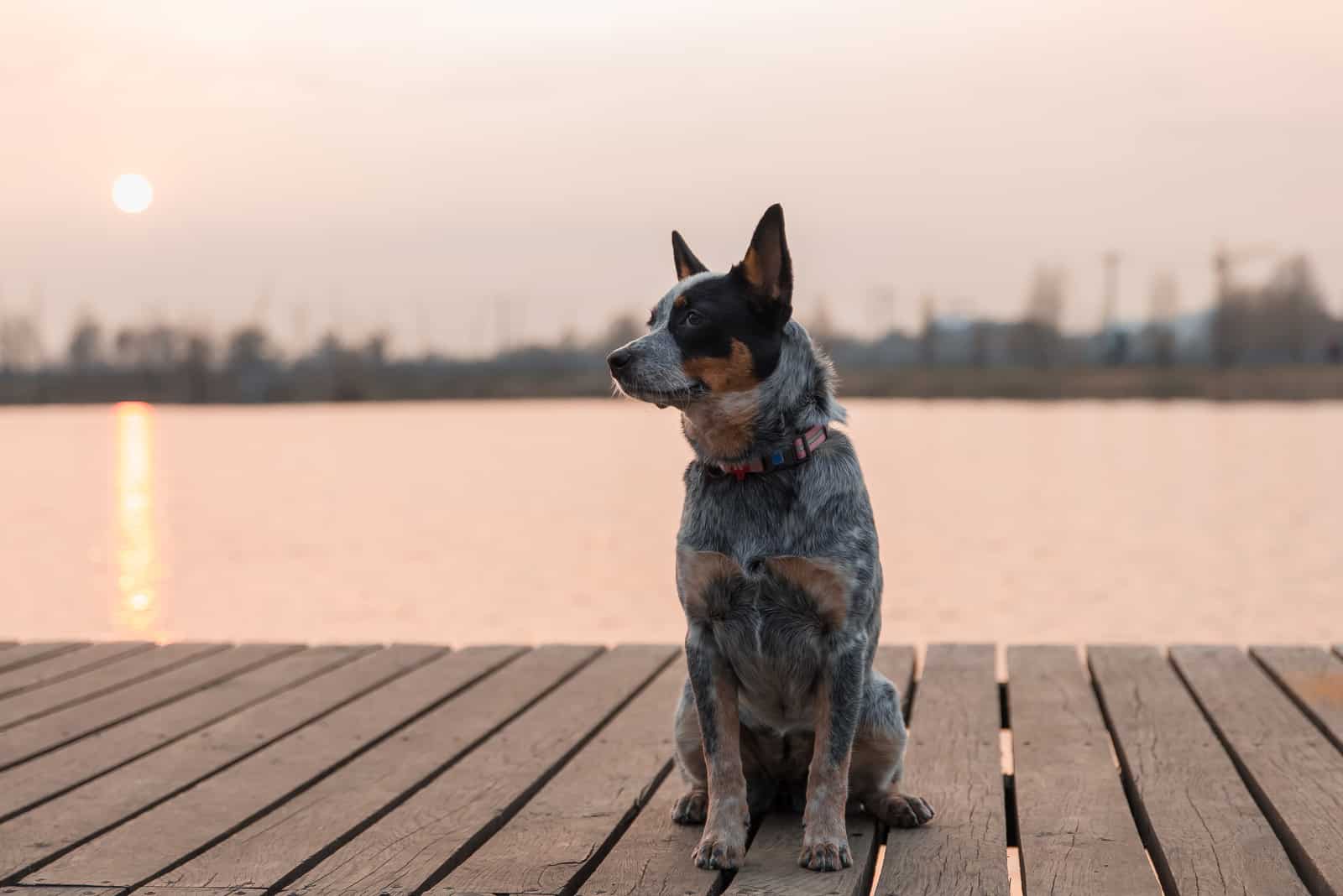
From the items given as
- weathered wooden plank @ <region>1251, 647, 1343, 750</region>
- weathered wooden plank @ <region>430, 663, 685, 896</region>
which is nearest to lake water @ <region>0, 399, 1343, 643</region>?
weathered wooden plank @ <region>1251, 647, 1343, 750</region>

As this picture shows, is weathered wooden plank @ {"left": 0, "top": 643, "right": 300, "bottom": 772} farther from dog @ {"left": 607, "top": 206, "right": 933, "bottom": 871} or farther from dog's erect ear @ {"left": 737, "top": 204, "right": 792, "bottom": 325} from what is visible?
dog's erect ear @ {"left": 737, "top": 204, "right": 792, "bottom": 325}

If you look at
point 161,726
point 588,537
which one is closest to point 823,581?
point 161,726

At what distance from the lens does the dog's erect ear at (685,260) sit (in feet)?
10.3

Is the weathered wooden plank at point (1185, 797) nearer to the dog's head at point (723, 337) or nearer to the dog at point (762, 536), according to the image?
the dog at point (762, 536)

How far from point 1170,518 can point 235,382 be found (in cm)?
4435

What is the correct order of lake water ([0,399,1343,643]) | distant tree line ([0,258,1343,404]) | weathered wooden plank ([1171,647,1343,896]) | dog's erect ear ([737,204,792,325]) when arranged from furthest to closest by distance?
1. distant tree line ([0,258,1343,404])
2. lake water ([0,399,1343,643])
3. weathered wooden plank ([1171,647,1343,896])
4. dog's erect ear ([737,204,792,325])

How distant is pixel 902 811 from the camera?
315cm

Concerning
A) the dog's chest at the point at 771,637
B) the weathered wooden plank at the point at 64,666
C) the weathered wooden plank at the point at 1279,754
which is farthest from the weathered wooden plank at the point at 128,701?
the weathered wooden plank at the point at 1279,754

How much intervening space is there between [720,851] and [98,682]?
308 cm

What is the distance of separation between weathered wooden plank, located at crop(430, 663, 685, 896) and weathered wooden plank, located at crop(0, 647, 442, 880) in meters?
0.99

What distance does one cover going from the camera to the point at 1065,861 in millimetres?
2910

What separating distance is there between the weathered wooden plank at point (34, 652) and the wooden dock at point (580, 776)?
0.04 m

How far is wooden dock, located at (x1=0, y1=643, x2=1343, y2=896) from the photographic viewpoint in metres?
2.89

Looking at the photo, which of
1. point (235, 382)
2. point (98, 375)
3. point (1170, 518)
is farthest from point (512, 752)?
point (98, 375)
